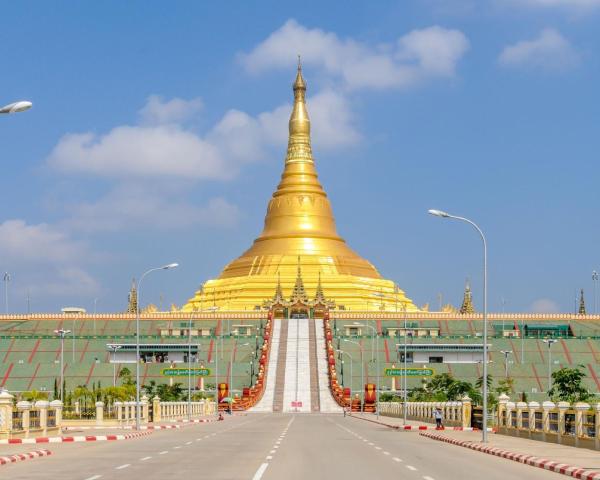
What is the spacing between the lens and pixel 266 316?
12188 centimetres

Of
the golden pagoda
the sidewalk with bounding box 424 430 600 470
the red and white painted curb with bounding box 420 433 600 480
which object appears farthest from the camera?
the golden pagoda

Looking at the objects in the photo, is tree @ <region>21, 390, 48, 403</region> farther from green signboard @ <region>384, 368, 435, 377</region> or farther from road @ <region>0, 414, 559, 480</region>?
road @ <region>0, 414, 559, 480</region>

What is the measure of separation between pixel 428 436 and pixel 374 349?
57200mm

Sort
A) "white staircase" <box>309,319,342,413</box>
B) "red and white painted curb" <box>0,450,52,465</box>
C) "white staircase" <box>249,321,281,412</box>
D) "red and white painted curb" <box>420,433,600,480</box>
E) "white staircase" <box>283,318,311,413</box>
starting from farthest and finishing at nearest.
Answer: "white staircase" <box>249,321,281,412</box> → "white staircase" <box>283,318,311,413</box> → "white staircase" <box>309,319,342,413</box> → "red and white painted curb" <box>0,450,52,465</box> → "red and white painted curb" <box>420,433,600,480</box>

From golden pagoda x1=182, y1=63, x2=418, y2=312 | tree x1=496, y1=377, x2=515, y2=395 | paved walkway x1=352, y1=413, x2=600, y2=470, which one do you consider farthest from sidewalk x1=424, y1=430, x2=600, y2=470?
golden pagoda x1=182, y1=63, x2=418, y2=312

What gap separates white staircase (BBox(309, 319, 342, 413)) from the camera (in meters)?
90.4

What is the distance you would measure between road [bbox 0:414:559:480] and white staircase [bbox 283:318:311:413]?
48.8 m

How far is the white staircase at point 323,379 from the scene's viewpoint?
9038cm

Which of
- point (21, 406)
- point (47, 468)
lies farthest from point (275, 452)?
point (21, 406)

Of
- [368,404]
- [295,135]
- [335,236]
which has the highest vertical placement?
[295,135]

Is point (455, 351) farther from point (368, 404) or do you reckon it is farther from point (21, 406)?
point (21, 406)

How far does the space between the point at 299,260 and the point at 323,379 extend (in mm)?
35754

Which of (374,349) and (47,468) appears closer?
(47,468)

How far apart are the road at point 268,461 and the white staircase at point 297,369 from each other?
48.8 m
